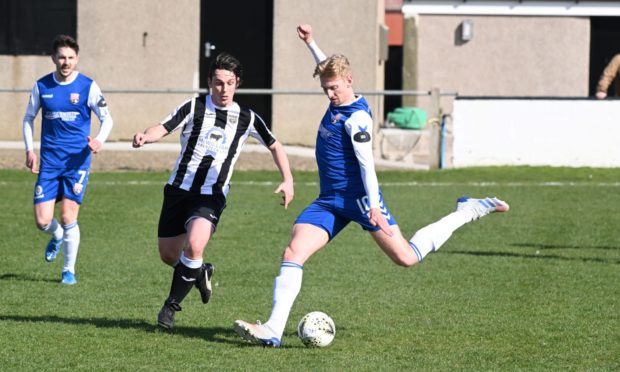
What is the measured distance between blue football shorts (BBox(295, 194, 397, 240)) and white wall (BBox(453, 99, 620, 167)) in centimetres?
1462

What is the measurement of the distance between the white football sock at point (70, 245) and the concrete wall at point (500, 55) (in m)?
20.5

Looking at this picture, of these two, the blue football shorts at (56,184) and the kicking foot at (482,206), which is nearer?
the kicking foot at (482,206)

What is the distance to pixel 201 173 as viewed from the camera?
8492 mm

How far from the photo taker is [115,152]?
878 inches

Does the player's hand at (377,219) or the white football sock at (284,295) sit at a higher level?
the player's hand at (377,219)

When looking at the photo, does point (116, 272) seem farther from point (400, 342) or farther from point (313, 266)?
point (400, 342)

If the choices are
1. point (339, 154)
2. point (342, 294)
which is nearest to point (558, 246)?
point (342, 294)

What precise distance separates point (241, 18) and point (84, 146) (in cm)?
1501

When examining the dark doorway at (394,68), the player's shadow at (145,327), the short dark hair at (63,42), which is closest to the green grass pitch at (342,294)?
the player's shadow at (145,327)

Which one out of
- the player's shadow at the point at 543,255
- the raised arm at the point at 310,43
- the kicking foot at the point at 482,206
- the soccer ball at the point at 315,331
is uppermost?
the raised arm at the point at 310,43

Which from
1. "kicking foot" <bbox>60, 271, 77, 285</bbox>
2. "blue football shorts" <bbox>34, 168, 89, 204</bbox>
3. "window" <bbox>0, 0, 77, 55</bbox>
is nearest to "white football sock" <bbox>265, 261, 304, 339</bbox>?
"kicking foot" <bbox>60, 271, 77, 285</bbox>

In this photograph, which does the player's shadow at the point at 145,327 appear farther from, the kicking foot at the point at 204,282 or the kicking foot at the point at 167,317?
the kicking foot at the point at 204,282

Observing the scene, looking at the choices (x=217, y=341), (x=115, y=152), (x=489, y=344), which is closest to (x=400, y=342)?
(x=489, y=344)

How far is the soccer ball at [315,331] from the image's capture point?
7.63m
